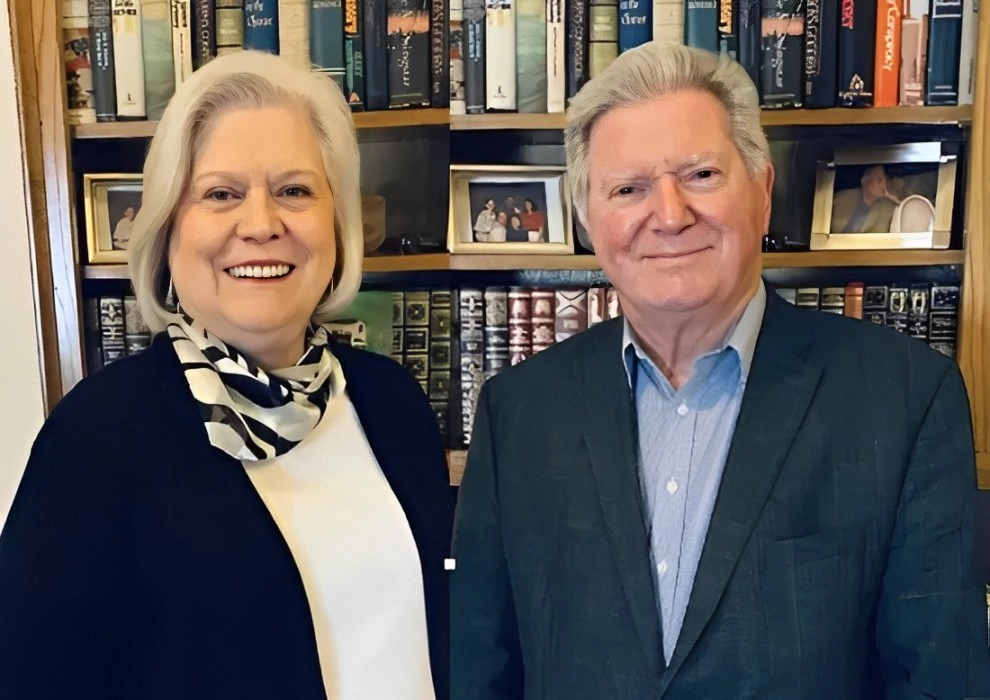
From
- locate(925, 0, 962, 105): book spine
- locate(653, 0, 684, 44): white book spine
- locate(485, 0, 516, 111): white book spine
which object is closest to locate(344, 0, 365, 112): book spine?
locate(485, 0, 516, 111): white book spine

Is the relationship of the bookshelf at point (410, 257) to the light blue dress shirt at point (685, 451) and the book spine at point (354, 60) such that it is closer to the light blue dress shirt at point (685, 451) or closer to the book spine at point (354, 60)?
the book spine at point (354, 60)

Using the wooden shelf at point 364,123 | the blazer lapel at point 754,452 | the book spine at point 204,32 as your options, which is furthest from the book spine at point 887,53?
the book spine at point 204,32

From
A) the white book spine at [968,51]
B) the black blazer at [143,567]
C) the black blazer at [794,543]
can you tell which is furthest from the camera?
the white book spine at [968,51]

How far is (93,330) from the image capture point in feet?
5.77

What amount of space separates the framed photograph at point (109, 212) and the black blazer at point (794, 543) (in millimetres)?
1073

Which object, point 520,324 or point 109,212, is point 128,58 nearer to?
point 109,212

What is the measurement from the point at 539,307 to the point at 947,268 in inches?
32.8

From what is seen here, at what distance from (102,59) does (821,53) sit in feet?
4.55

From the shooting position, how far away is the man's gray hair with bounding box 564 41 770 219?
1.13 m

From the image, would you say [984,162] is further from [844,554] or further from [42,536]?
[42,536]

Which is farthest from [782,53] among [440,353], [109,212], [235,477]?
[109,212]

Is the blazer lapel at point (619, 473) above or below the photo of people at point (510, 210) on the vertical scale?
below

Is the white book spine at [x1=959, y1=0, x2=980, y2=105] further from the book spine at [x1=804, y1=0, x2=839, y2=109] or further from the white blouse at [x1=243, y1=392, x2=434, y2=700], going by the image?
the white blouse at [x1=243, y1=392, x2=434, y2=700]

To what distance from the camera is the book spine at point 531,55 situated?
5.46 feet
